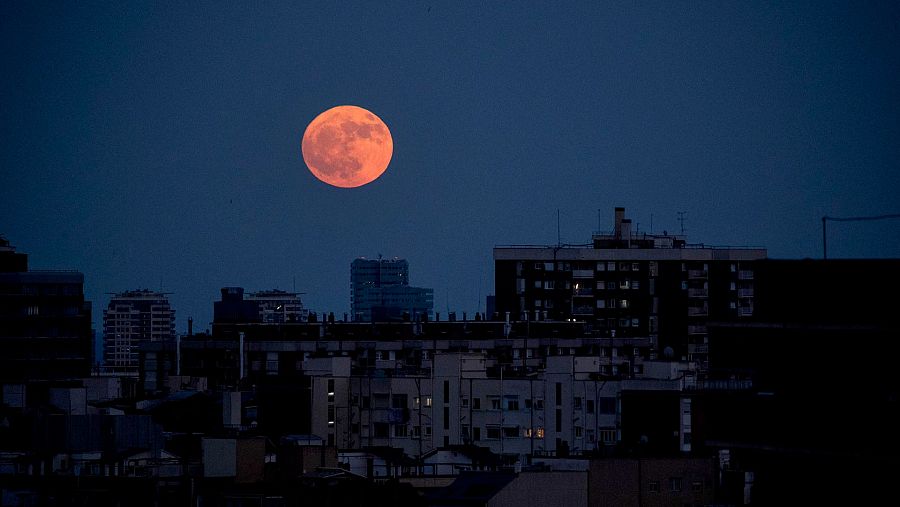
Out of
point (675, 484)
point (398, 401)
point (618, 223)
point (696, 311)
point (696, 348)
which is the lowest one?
point (675, 484)

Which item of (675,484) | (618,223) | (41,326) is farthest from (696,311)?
(675,484)

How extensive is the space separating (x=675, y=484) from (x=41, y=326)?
65.1 meters

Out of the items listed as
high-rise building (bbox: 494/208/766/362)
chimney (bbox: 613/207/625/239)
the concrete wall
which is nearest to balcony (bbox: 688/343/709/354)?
high-rise building (bbox: 494/208/766/362)

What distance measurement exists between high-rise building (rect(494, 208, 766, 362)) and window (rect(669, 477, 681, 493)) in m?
94.2

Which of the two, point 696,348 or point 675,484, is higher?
point 696,348

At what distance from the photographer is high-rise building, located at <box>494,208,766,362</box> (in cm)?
15488

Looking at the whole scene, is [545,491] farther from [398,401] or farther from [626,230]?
[626,230]

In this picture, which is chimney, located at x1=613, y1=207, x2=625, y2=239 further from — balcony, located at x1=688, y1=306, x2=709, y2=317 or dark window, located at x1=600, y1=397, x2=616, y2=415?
dark window, located at x1=600, y1=397, x2=616, y2=415

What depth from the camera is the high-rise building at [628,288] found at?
155m

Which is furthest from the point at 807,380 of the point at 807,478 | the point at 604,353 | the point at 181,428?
the point at 604,353

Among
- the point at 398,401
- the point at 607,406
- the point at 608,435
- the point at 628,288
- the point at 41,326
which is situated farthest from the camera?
the point at 628,288

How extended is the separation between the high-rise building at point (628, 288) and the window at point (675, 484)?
309 feet

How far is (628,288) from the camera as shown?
157 metres

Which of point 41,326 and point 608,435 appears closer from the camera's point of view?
point 608,435
